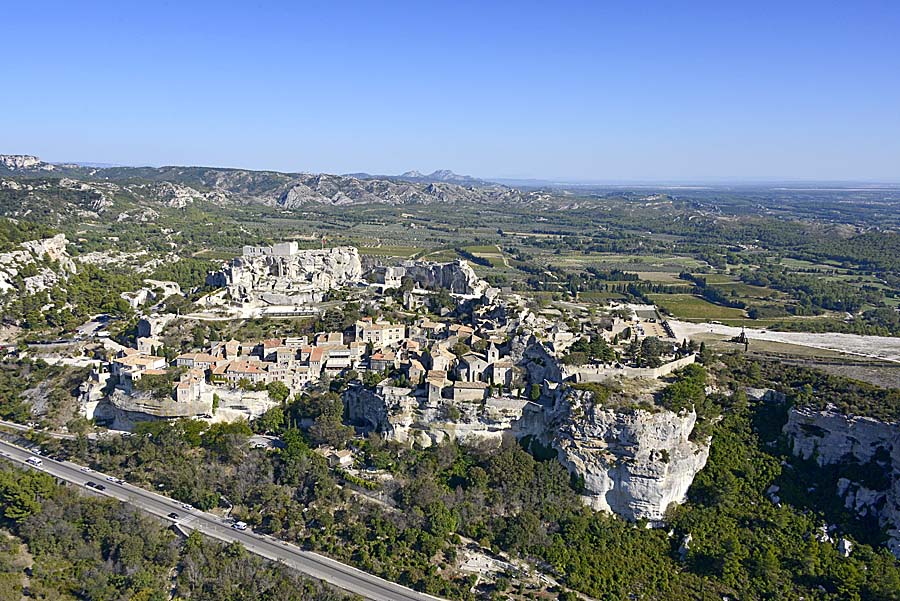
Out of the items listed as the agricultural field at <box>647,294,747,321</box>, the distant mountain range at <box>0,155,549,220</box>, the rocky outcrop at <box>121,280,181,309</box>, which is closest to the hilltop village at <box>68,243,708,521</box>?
the rocky outcrop at <box>121,280,181,309</box>

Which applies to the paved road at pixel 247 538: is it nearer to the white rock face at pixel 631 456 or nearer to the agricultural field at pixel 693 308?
the white rock face at pixel 631 456

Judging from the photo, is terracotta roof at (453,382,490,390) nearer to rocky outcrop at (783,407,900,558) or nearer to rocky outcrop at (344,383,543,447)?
rocky outcrop at (344,383,543,447)

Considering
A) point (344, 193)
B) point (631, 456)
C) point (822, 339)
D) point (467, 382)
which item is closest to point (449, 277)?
point (467, 382)

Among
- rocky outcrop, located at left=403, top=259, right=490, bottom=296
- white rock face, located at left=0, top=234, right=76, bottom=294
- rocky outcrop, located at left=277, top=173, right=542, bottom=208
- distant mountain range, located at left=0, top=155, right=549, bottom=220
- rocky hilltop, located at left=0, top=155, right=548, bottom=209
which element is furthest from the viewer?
rocky outcrop, located at left=277, top=173, right=542, bottom=208

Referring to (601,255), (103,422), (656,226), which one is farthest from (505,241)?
(103,422)

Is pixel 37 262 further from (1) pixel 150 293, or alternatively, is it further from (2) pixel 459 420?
(2) pixel 459 420

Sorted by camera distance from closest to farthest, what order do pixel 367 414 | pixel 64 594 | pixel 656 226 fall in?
pixel 64 594 → pixel 367 414 → pixel 656 226

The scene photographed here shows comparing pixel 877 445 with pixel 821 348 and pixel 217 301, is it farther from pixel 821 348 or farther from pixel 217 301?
pixel 217 301

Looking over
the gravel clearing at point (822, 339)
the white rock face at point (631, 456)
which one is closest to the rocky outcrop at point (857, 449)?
the white rock face at point (631, 456)
